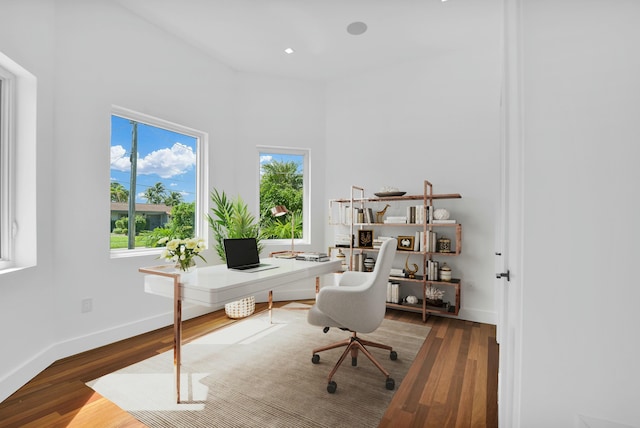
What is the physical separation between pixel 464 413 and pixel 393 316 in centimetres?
184

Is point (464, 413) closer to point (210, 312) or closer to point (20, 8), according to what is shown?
point (210, 312)

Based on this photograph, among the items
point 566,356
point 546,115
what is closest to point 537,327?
point 566,356

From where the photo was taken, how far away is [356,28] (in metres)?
3.31

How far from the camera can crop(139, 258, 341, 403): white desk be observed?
1.85 metres

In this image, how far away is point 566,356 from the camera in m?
0.94

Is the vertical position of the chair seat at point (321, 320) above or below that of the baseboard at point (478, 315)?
above

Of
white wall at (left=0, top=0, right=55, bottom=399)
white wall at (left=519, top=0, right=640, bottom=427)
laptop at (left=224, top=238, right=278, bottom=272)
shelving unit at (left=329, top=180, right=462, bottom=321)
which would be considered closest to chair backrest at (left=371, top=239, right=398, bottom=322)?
laptop at (left=224, top=238, right=278, bottom=272)

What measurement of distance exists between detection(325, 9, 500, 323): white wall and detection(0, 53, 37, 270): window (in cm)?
324

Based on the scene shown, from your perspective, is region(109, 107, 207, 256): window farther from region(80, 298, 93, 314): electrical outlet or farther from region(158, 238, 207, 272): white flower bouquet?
region(158, 238, 207, 272): white flower bouquet

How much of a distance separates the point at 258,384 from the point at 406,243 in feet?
7.59

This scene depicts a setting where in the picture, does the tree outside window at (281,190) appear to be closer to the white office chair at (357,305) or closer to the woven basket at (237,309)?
the woven basket at (237,309)

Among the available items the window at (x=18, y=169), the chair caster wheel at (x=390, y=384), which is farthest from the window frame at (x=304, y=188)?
the chair caster wheel at (x=390, y=384)

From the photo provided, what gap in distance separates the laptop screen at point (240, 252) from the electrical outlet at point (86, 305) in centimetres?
136

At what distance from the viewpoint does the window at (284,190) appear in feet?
14.6
